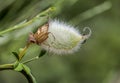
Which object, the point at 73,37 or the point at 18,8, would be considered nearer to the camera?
the point at 73,37

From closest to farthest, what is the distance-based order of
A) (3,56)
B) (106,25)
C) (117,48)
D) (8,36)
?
(8,36) < (3,56) < (117,48) < (106,25)

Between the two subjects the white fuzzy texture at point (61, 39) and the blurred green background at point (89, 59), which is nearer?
the white fuzzy texture at point (61, 39)

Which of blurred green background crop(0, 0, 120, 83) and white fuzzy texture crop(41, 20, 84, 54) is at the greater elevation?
white fuzzy texture crop(41, 20, 84, 54)

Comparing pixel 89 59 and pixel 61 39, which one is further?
pixel 89 59

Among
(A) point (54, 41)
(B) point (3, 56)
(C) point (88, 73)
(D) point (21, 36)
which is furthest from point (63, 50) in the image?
(C) point (88, 73)

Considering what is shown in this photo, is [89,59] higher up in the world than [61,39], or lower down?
lower down

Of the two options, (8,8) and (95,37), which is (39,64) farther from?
(8,8)

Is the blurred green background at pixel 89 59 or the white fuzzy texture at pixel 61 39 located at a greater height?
the white fuzzy texture at pixel 61 39

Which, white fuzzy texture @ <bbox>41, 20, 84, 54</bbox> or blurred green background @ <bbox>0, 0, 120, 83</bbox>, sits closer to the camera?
white fuzzy texture @ <bbox>41, 20, 84, 54</bbox>
